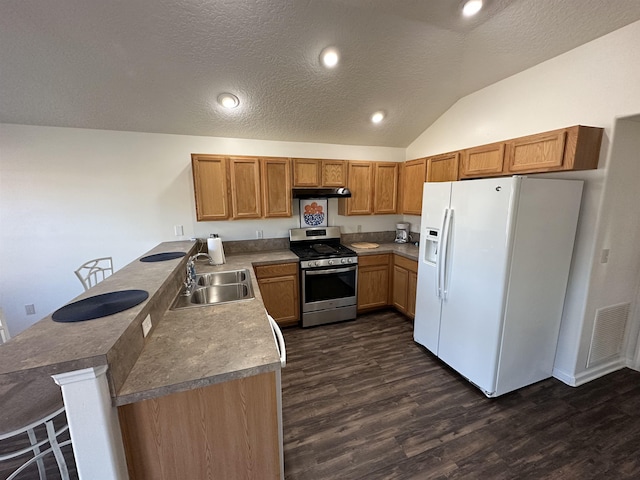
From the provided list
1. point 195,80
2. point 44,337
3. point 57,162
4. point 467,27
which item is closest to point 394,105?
point 467,27

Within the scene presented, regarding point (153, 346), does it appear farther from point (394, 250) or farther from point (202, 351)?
point (394, 250)

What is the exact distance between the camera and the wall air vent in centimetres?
240

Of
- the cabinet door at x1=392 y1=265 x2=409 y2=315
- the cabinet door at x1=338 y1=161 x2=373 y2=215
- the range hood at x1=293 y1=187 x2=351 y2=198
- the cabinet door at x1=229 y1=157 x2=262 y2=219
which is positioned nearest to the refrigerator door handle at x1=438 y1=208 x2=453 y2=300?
the cabinet door at x1=392 y1=265 x2=409 y2=315

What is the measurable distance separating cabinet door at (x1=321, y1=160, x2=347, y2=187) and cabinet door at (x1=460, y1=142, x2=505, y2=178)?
145cm

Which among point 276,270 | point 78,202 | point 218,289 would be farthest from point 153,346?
point 78,202

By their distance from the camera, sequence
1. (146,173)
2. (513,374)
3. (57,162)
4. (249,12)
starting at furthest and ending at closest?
(146,173), (57,162), (513,374), (249,12)

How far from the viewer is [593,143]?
6.87ft

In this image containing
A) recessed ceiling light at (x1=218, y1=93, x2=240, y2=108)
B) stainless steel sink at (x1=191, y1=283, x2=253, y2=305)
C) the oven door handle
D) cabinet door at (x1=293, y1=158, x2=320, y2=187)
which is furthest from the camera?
cabinet door at (x1=293, y1=158, x2=320, y2=187)

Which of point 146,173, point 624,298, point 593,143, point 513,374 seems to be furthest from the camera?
point 146,173

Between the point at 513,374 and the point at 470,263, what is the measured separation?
1.00 metres

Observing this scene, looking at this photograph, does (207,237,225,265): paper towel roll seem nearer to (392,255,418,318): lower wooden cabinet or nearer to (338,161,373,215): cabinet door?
(338,161,373,215): cabinet door

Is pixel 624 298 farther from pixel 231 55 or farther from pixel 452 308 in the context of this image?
pixel 231 55

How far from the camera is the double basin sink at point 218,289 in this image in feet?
6.86

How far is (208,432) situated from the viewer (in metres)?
1.18
